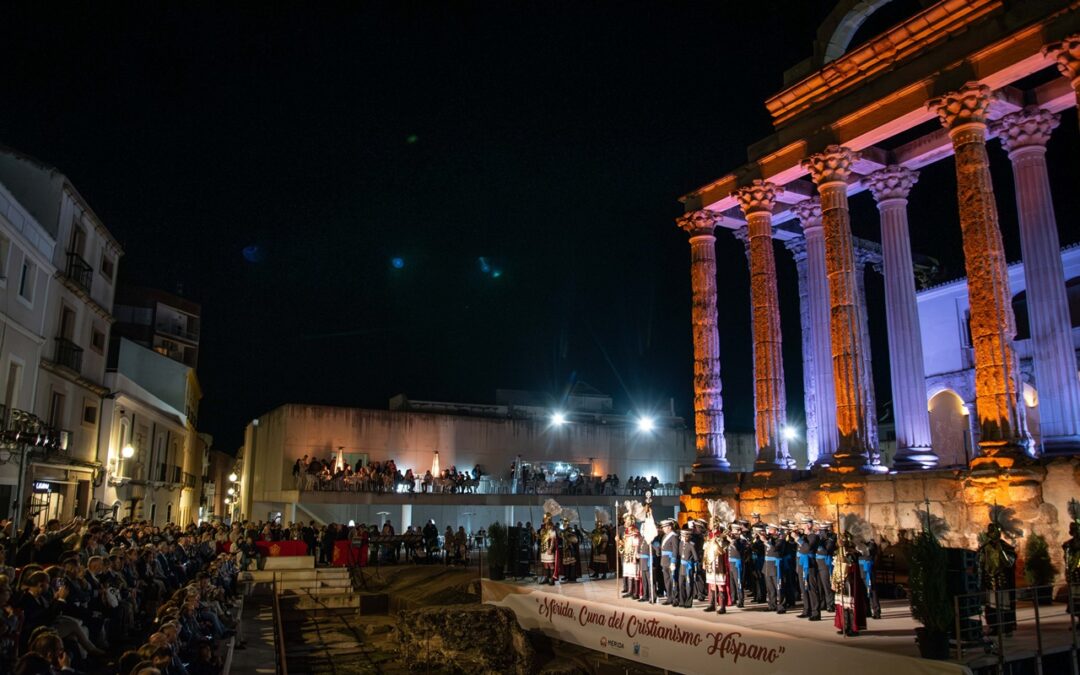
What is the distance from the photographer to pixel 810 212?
2652 cm

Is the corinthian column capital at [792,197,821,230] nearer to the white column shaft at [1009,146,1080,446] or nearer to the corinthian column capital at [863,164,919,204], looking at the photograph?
the corinthian column capital at [863,164,919,204]

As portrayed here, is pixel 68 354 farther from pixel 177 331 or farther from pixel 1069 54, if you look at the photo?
pixel 177 331

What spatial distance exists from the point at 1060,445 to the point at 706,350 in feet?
35.2

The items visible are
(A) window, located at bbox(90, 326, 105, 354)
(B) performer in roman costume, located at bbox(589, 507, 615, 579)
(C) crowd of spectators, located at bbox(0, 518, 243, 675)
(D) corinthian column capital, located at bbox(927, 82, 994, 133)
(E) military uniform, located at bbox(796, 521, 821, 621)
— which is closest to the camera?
(C) crowd of spectators, located at bbox(0, 518, 243, 675)

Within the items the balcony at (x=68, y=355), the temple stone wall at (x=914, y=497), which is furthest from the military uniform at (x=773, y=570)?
the balcony at (x=68, y=355)

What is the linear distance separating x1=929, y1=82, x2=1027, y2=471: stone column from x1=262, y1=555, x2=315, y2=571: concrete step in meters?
19.3

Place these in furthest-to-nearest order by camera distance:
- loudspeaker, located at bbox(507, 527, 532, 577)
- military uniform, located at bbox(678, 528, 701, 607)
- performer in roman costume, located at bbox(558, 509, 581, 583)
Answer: loudspeaker, located at bbox(507, 527, 532, 577) → performer in roman costume, located at bbox(558, 509, 581, 583) → military uniform, located at bbox(678, 528, 701, 607)

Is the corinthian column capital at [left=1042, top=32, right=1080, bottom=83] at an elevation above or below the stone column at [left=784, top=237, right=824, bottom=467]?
above

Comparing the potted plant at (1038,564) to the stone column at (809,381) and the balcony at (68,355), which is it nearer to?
the stone column at (809,381)

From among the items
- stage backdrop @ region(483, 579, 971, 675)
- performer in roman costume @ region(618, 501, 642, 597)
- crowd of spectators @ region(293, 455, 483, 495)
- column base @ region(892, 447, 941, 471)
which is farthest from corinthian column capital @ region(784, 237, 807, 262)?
stage backdrop @ region(483, 579, 971, 675)

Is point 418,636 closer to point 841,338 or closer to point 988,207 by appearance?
point 841,338

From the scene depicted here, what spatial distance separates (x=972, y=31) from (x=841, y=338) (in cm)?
819

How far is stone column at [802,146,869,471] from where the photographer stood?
21172 millimetres

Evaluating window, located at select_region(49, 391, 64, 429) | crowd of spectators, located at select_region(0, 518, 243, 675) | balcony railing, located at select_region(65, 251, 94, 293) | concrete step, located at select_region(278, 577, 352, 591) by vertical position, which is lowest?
concrete step, located at select_region(278, 577, 352, 591)
